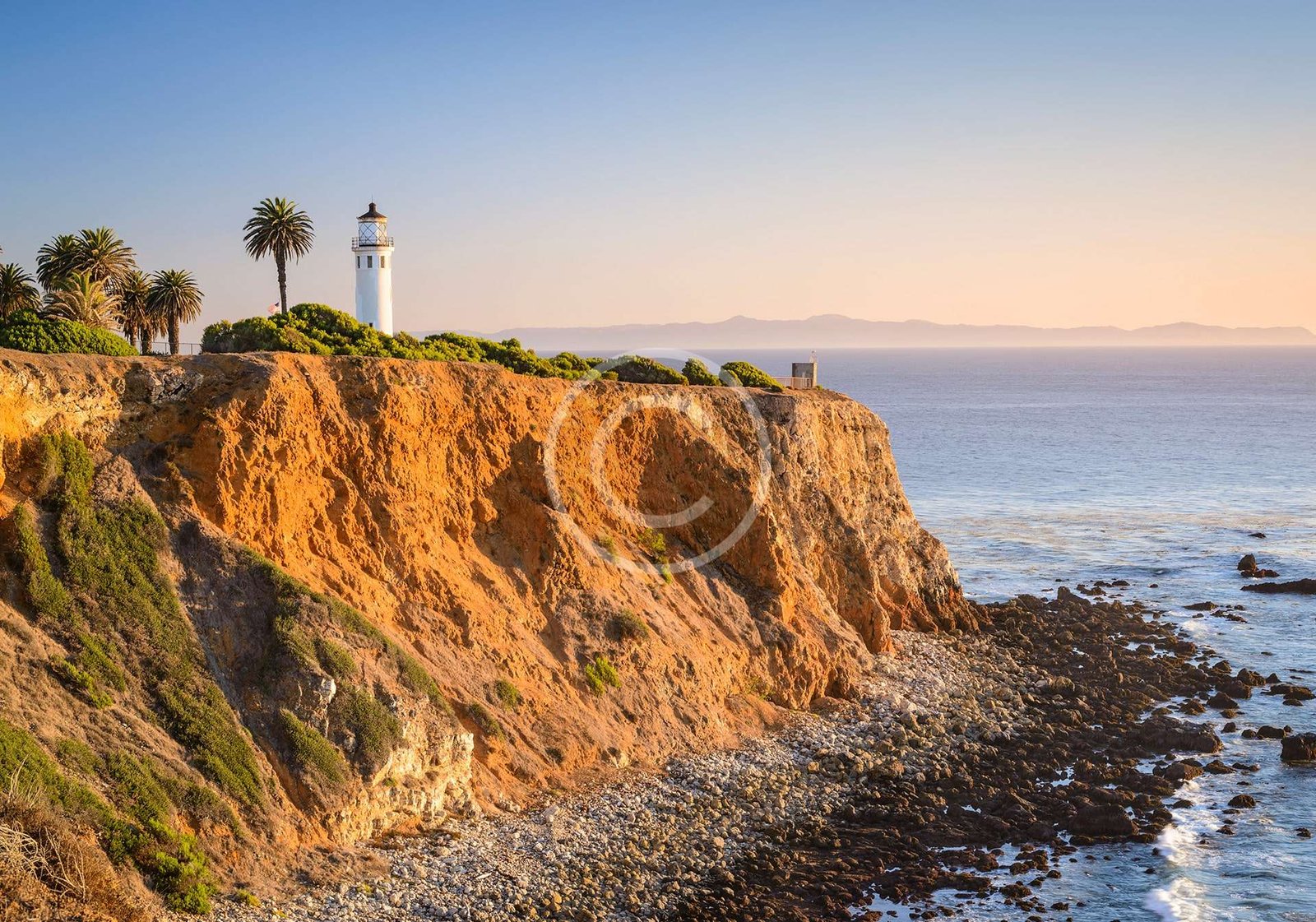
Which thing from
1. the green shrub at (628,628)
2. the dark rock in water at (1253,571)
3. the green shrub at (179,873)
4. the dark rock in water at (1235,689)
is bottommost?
the dark rock in water at (1235,689)

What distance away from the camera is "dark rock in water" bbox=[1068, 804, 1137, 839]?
3294 centimetres

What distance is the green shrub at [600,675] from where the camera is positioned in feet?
116

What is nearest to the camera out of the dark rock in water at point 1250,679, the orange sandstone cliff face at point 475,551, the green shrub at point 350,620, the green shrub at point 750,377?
the orange sandstone cliff face at point 475,551

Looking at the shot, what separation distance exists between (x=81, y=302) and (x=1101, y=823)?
4018 centimetres

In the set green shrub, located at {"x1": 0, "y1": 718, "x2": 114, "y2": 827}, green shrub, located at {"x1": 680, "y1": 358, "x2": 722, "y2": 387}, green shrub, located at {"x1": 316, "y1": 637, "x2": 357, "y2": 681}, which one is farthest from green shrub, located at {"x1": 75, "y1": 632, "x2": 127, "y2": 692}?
green shrub, located at {"x1": 680, "y1": 358, "x2": 722, "y2": 387}

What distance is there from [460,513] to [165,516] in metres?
8.97

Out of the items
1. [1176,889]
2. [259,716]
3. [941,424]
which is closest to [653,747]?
[259,716]

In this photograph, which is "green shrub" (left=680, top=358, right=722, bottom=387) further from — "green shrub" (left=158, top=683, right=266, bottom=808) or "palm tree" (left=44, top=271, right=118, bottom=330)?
"green shrub" (left=158, top=683, right=266, bottom=808)

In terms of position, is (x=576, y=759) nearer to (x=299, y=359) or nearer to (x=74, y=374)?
(x=299, y=359)

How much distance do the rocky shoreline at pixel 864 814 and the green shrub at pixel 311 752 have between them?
221 centimetres

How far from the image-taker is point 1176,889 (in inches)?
1179

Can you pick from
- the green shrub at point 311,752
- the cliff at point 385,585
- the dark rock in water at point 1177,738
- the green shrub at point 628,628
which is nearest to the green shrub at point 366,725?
the cliff at point 385,585

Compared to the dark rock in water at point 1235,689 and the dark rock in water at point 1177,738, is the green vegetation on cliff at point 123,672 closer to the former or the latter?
the dark rock in water at point 1177,738

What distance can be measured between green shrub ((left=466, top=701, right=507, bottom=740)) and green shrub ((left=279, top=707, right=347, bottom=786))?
4511 mm
